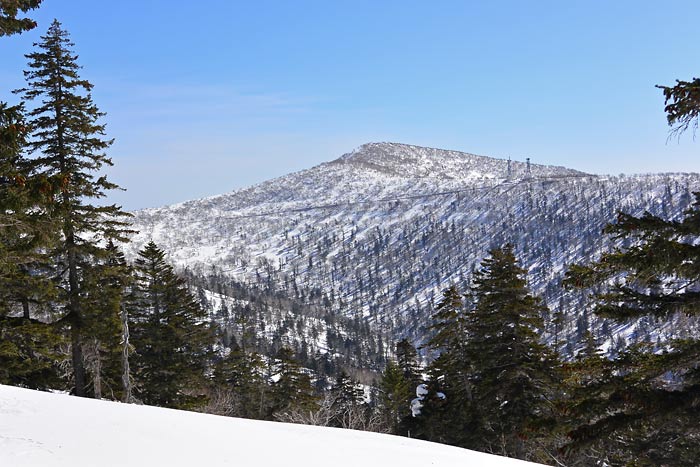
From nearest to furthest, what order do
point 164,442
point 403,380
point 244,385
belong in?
point 164,442 → point 403,380 → point 244,385

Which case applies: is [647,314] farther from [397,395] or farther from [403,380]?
[397,395]

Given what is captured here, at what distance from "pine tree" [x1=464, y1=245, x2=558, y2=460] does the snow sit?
8170 millimetres

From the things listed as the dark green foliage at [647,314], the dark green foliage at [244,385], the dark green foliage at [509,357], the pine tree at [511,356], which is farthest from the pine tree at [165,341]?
the dark green foliage at [647,314]

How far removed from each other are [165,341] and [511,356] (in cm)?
1574

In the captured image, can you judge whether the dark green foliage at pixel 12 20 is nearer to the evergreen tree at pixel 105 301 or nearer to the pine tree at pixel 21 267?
the pine tree at pixel 21 267

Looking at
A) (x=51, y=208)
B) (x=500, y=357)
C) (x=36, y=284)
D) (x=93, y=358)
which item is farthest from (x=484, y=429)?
(x=51, y=208)

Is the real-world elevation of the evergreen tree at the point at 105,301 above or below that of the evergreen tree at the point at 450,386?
above

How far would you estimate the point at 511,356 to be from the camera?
63.1 ft

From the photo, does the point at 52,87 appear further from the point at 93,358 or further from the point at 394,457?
the point at 394,457

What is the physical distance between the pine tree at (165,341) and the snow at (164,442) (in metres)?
14.7

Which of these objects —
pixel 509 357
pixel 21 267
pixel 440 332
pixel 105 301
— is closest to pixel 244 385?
pixel 440 332

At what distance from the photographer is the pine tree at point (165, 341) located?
25.1 meters

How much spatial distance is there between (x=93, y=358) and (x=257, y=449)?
1410 cm

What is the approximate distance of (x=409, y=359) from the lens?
37375 mm
